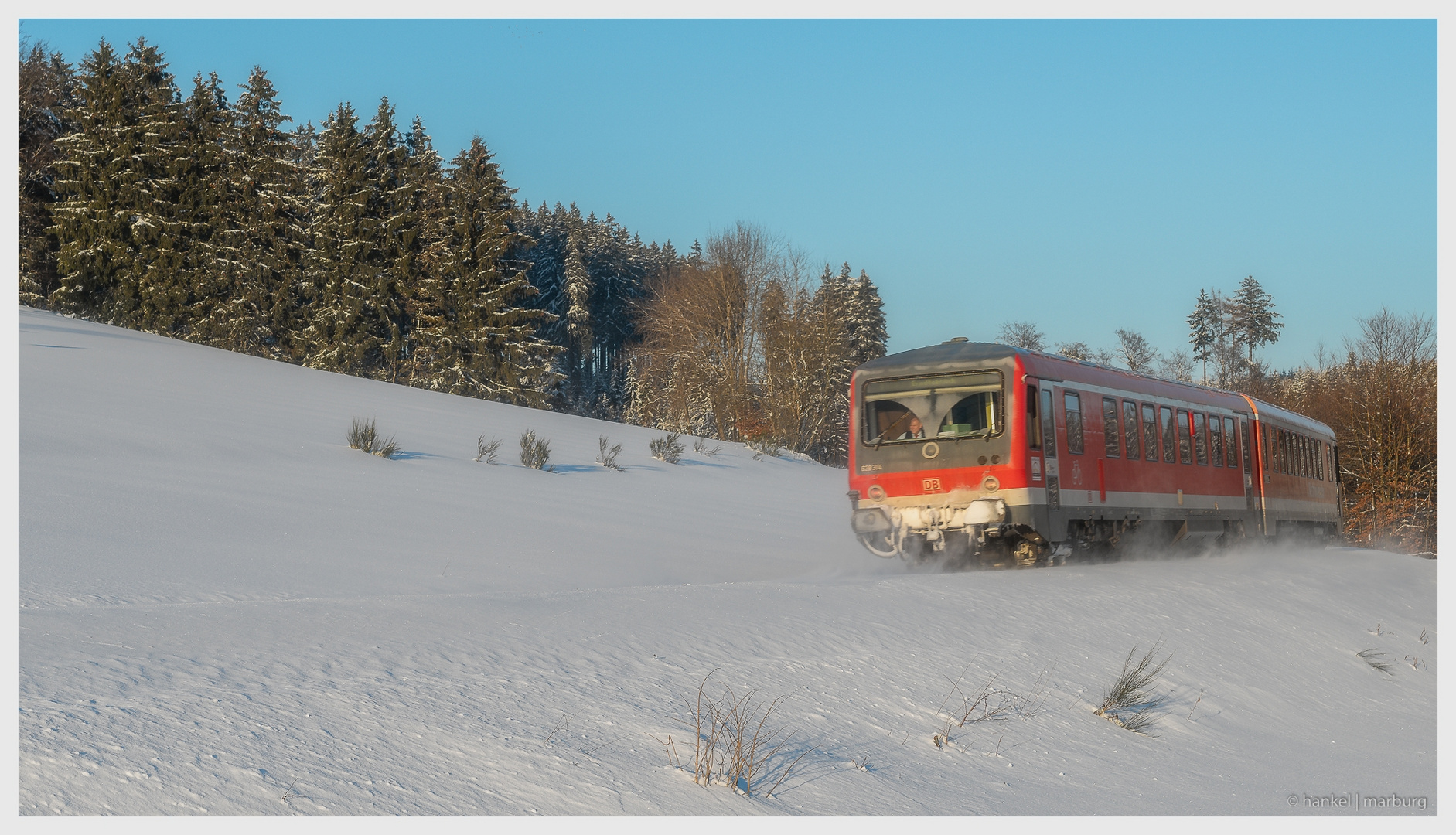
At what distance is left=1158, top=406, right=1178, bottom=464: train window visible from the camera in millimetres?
18453

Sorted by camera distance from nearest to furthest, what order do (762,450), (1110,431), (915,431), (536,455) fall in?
(915,431)
(1110,431)
(536,455)
(762,450)

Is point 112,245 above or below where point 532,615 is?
above

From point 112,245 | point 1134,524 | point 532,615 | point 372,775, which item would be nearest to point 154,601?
point 532,615

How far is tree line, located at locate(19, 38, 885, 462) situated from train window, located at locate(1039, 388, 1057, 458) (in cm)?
2959

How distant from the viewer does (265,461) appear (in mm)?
17547

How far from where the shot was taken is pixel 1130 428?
683 inches

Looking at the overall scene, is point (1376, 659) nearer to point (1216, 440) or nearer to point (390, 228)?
point (1216, 440)

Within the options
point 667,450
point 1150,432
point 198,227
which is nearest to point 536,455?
point 667,450

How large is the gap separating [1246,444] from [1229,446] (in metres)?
1.02

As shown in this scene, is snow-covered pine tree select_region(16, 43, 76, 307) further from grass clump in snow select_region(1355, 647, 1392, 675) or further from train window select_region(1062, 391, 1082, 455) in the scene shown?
grass clump in snow select_region(1355, 647, 1392, 675)

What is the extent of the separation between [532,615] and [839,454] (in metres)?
50.7

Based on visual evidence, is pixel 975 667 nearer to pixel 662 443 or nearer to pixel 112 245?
pixel 662 443

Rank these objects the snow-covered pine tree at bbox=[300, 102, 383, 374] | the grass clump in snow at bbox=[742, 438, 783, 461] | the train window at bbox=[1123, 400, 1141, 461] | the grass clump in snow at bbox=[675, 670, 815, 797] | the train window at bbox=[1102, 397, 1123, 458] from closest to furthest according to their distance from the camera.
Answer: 1. the grass clump in snow at bbox=[675, 670, 815, 797]
2. the train window at bbox=[1102, 397, 1123, 458]
3. the train window at bbox=[1123, 400, 1141, 461]
4. the grass clump in snow at bbox=[742, 438, 783, 461]
5. the snow-covered pine tree at bbox=[300, 102, 383, 374]

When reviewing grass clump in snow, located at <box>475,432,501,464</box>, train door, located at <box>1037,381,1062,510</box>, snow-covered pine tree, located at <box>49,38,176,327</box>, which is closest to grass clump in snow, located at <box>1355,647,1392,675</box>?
train door, located at <box>1037,381,1062,510</box>
